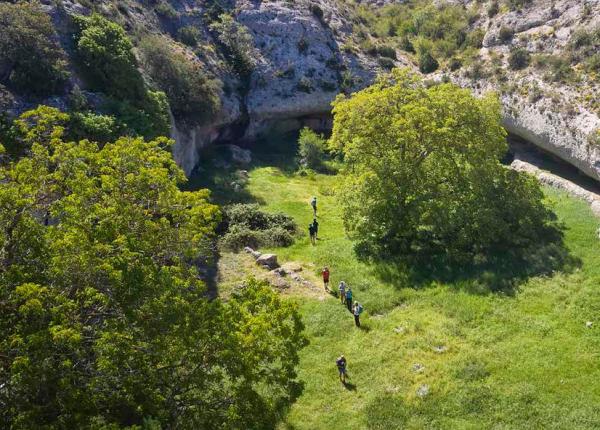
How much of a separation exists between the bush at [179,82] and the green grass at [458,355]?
2155cm

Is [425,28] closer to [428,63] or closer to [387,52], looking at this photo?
[387,52]

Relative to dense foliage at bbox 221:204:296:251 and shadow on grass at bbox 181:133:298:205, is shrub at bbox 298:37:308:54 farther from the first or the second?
dense foliage at bbox 221:204:296:251

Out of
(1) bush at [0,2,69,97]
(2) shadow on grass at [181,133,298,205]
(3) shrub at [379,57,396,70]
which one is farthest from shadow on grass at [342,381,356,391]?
(3) shrub at [379,57,396,70]

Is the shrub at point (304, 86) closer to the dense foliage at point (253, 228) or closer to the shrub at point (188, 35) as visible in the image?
the shrub at point (188, 35)

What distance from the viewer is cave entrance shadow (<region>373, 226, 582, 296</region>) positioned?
28.4m

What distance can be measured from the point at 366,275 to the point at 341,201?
574 cm

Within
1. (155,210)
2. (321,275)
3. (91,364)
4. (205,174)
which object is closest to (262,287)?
(155,210)

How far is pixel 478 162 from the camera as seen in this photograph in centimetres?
3325

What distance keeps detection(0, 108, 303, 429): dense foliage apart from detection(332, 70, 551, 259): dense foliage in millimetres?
16684

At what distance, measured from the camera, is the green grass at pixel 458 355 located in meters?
20.3

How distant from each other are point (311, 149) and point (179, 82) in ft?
44.5

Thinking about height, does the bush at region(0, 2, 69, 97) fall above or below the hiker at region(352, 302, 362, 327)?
above

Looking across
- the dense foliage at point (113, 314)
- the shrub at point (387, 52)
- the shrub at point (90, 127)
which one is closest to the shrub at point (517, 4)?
the shrub at point (387, 52)

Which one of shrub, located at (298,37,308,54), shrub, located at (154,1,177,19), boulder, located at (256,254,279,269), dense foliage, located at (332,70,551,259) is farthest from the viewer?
shrub, located at (298,37,308,54)
